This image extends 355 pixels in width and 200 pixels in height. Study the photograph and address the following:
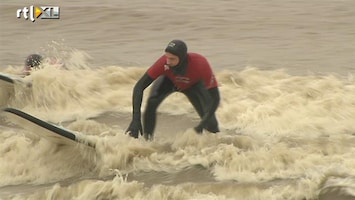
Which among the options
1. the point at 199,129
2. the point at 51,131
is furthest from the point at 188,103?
the point at 51,131

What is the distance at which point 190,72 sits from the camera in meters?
6.75

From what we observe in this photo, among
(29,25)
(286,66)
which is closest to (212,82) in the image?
(286,66)

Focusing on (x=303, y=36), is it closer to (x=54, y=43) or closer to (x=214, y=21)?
(x=214, y=21)

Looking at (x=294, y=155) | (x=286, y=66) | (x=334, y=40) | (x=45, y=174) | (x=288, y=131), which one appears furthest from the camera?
(x=334, y=40)

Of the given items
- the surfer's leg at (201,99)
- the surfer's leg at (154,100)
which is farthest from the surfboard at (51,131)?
the surfer's leg at (201,99)

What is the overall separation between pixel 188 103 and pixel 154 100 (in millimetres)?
2829

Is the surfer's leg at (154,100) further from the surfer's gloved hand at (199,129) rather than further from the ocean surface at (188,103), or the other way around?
the surfer's gloved hand at (199,129)

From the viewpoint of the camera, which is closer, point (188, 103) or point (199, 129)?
point (199, 129)

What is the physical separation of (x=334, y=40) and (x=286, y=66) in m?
2.25

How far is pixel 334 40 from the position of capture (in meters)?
13.9

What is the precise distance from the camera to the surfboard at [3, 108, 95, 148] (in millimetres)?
6137

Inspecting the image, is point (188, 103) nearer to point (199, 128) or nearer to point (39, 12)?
point (199, 128)

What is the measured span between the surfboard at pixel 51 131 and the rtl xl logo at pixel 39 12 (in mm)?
9406

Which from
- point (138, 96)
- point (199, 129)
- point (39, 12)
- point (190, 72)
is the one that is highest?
point (190, 72)
